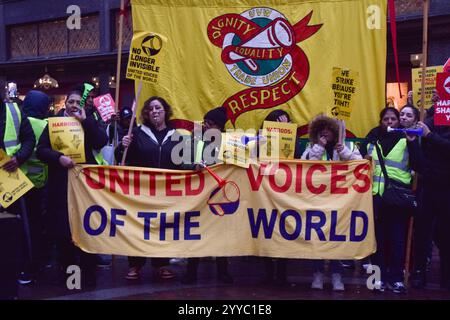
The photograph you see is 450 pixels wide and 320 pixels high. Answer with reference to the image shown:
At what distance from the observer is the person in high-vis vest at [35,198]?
20.9 feet

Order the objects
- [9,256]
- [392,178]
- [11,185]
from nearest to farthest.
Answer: [9,256], [11,185], [392,178]

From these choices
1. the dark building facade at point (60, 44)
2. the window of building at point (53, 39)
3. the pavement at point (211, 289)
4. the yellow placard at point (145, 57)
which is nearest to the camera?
the pavement at point (211, 289)

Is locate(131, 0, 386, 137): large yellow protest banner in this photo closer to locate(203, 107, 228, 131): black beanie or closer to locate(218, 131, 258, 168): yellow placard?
locate(203, 107, 228, 131): black beanie

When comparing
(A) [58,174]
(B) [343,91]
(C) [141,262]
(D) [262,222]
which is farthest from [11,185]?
(B) [343,91]

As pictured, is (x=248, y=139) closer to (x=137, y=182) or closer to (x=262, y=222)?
(x=262, y=222)

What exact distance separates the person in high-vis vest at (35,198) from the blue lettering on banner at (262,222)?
241 cm

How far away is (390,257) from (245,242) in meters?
1.60

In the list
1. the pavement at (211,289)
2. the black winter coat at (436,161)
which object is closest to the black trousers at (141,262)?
the pavement at (211,289)

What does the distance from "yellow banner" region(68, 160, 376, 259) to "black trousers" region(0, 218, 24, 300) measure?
101 centimetres

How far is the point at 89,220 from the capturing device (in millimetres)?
5980

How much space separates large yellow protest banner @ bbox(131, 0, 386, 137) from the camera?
7320mm

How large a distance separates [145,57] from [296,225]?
2574 millimetres

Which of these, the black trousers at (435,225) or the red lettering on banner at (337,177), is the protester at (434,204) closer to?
the black trousers at (435,225)
